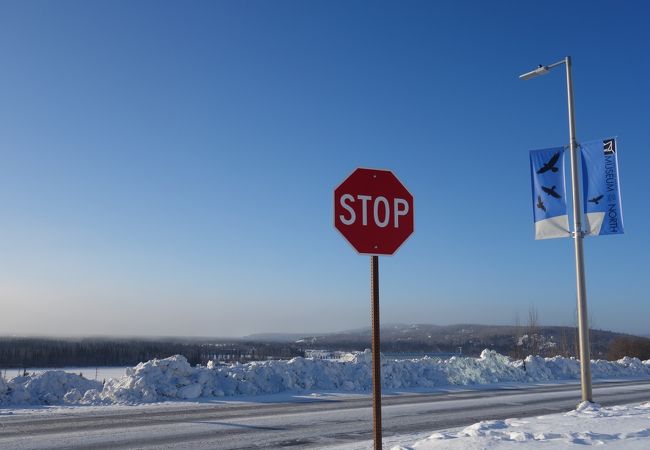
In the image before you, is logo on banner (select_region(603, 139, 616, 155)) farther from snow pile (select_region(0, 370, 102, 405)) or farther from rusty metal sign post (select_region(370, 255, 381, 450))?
snow pile (select_region(0, 370, 102, 405))

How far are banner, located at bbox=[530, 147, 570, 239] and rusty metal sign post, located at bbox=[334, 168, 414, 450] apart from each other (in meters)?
8.96

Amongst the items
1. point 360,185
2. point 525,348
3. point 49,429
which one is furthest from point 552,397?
point 525,348

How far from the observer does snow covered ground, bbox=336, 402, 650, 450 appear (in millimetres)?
7605

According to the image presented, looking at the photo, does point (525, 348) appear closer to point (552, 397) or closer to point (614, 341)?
point (614, 341)

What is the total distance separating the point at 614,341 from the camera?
5925cm

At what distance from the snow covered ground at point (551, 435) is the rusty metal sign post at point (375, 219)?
348 cm

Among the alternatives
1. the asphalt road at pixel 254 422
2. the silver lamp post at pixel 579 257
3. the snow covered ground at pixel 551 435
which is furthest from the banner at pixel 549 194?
the asphalt road at pixel 254 422

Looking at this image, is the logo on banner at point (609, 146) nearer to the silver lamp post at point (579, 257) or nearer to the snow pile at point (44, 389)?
the silver lamp post at point (579, 257)

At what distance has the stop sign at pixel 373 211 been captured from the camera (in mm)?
5168

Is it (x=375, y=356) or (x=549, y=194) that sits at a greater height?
(x=549, y=194)

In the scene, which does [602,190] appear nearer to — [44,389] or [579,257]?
[579,257]

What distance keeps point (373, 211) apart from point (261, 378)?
56.4 ft

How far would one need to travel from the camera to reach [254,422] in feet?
43.8

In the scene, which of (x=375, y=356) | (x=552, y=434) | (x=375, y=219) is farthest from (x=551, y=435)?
(x=375, y=219)
